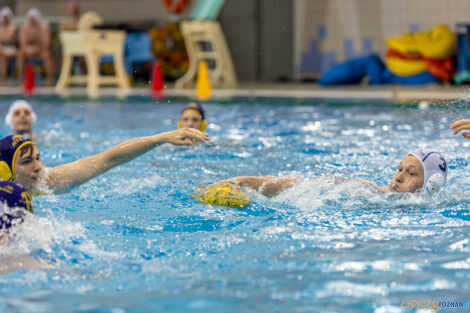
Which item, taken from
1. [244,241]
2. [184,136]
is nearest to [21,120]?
[184,136]

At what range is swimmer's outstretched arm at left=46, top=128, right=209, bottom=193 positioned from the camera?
3.67 metres

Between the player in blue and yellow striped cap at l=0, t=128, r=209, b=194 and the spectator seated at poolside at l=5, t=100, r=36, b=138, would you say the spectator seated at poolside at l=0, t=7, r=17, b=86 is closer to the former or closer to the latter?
the spectator seated at poolside at l=5, t=100, r=36, b=138

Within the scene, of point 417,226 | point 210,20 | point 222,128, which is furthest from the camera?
point 210,20

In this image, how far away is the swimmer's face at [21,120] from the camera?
22.2 feet

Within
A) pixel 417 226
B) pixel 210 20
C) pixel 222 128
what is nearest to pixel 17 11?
pixel 210 20

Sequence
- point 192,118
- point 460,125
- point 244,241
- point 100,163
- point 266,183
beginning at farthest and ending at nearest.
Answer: point 192,118 → point 266,183 → point 100,163 → point 460,125 → point 244,241

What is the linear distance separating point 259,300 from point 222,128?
572 cm

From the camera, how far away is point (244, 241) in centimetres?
327

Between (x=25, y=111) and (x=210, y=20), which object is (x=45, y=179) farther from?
(x=210, y=20)

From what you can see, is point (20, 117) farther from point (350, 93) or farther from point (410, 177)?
point (350, 93)

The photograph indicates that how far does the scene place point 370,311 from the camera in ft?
7.86

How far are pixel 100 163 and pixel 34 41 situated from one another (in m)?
10.5

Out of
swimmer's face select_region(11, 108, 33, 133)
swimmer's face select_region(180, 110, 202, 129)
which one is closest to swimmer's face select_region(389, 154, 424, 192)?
swimmer's face select_region(180, 110, 202, 129)

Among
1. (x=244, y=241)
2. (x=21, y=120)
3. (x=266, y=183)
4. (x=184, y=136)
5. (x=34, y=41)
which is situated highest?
(x=34, y=41)
